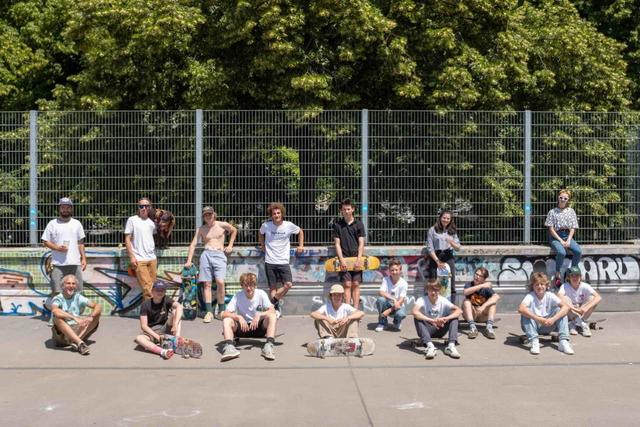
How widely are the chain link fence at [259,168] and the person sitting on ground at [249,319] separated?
226 centimetres

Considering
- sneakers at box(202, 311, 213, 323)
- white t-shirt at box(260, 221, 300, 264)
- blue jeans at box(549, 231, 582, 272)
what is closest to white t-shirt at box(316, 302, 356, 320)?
white t-shirt at box(260, 221, 300, 264)

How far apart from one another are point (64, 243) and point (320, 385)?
16.3ft

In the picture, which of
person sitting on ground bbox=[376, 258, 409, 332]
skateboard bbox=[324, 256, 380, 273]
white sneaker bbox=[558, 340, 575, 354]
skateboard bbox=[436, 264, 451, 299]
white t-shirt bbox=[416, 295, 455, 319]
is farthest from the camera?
skateboard bbox=[436, 264, 451, 299]

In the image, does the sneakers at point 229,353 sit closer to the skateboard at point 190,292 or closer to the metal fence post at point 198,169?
the skateboard at point 190,292

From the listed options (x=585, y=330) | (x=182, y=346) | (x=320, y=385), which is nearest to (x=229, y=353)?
(x=182, y=346)

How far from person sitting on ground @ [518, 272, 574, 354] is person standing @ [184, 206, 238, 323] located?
4339 mm

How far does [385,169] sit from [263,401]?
17.9 ft

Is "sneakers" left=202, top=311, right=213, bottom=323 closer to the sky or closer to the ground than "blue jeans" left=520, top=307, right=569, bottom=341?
closer to the ground

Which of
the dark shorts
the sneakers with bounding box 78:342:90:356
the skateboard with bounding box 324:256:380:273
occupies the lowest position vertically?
the sneakers with bounding box 78:342:90:356

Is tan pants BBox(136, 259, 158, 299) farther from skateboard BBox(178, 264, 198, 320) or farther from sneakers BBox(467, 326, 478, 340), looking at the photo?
sneakers BBox(467, 326, 478, 340)

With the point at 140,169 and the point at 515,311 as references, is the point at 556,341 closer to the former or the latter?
the point at 515,311

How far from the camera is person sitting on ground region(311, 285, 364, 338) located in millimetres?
9516

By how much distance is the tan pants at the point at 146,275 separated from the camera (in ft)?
36.7

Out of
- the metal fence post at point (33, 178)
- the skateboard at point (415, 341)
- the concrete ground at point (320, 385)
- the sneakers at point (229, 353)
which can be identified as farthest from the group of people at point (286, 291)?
the metal fence post at point (33, 178)
